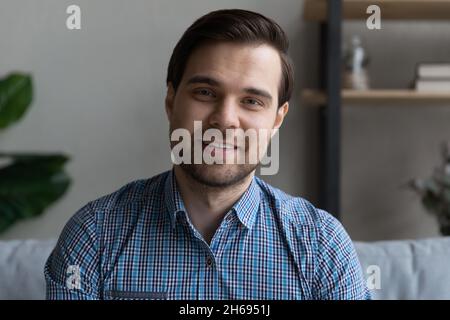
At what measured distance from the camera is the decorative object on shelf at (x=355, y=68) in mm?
1626

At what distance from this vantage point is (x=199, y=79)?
685 mm

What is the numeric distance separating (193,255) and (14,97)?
3.32 feet

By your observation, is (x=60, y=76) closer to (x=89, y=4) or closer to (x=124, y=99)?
(x=124, y=99)

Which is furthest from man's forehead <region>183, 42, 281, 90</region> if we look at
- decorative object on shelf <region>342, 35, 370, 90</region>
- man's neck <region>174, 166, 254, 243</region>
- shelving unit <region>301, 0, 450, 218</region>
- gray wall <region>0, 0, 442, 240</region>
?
decorative object on shelf <region>342, 35, 370, 90</region>

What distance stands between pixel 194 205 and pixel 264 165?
0.43 m

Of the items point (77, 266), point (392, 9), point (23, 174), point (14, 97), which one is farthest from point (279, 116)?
point (23, 174)

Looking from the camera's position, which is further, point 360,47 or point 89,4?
point 360,47

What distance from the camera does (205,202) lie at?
0.79m

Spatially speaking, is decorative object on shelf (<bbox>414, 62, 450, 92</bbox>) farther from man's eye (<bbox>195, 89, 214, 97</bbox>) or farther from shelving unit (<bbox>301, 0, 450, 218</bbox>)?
man's eye (<bbox>195, 89, 214, 97</bbox>)

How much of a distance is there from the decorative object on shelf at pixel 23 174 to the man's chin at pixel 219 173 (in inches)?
37.2

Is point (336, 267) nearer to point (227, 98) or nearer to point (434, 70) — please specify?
point (227, 98)

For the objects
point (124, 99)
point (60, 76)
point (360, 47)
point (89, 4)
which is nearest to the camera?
point (89, 4)

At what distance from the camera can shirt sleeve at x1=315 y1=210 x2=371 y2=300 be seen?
0.78 m

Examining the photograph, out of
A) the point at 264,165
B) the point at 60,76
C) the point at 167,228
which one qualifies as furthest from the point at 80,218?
the point at 60,76
